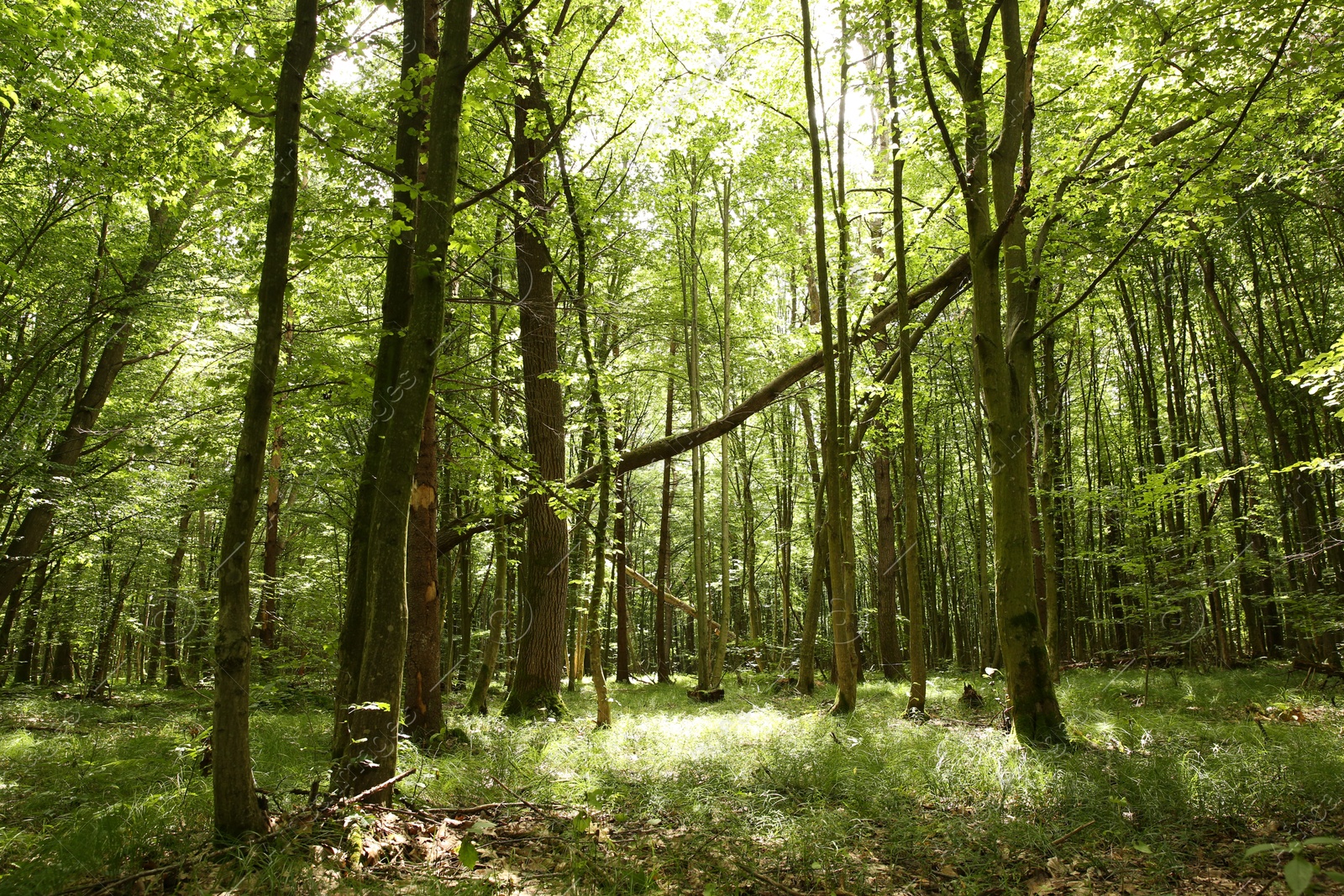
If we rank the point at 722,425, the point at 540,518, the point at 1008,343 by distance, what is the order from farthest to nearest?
1. the point at 722,425
2. the point at 540,518
3. the point at 1008,343

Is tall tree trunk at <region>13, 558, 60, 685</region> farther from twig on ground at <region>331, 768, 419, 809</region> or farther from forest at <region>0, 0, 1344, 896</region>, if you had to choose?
twig on ground at <region>331, 768, 419, 809</region>

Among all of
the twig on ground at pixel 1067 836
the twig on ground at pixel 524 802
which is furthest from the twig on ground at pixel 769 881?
the twig on ground at pixel 1067 836

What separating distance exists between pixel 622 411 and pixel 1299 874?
796 centimetres

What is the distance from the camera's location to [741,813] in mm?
3961

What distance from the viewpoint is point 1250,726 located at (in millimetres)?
5254

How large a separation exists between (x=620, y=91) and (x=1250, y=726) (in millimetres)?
8169

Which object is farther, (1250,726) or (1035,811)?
(1250,726)

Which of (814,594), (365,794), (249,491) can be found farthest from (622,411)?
(365,794)

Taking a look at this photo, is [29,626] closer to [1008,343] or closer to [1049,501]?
[1008,343]

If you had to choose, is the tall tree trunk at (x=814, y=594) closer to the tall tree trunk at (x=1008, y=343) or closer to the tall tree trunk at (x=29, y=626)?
the tall tree trunk at (x=1008, y=343)

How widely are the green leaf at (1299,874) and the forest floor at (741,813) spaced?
5.40 ft

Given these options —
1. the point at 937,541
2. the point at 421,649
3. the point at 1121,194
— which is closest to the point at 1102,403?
the point at 937,541

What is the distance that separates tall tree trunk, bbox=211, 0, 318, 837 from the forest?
3 centimetres

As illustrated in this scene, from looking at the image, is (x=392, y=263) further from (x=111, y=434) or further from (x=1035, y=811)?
(x=111, y=434)
